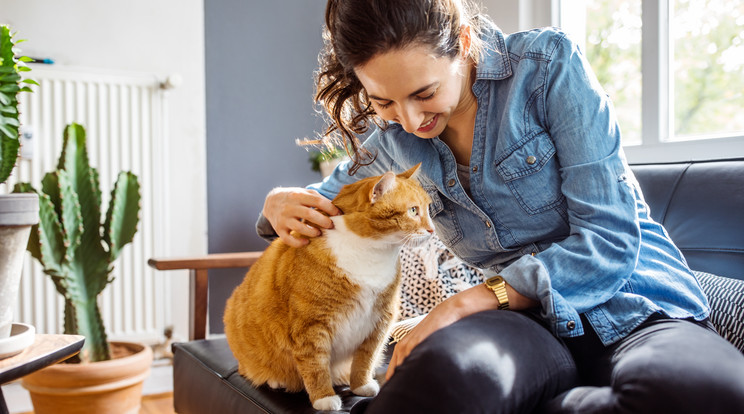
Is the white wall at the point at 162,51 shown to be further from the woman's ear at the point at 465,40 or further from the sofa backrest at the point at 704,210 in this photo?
the sofa backrest at the point at 704,210

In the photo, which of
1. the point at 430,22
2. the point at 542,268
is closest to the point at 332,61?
the point at 430,22

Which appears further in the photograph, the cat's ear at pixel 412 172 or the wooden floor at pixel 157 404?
the wooden floor at pixel 157 404

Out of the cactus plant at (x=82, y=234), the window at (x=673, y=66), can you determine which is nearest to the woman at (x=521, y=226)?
the window at (x=673, y=66)

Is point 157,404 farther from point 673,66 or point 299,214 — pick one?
point 673,66

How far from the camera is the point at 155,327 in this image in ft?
8.09

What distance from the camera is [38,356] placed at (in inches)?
37.6

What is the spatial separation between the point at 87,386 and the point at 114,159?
98 centimetres

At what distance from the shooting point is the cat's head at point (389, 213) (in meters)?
1.03

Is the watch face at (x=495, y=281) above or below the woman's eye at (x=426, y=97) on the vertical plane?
below

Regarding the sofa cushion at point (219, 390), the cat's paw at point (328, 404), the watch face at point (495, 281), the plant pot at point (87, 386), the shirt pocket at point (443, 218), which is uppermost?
the shirt pocket at point (443, 218)

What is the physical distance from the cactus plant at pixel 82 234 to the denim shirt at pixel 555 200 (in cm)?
119

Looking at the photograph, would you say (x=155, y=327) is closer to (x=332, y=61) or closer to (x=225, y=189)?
(x=225, y=189)

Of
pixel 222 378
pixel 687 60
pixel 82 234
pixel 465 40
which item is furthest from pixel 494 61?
pixel 82 234

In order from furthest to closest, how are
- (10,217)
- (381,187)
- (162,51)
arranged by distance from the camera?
(162,51) < (381,187) < (10,217)
